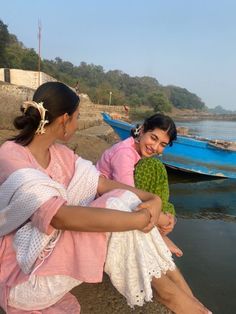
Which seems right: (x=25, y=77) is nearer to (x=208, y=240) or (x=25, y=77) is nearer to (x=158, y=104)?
(x=208, y=240)

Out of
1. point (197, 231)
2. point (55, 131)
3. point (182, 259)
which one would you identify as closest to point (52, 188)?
point (55, 131)

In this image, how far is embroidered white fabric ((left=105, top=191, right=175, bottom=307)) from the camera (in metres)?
1.50

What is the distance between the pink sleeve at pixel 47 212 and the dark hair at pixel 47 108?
0.39 meters

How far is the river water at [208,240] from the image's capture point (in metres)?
2.78

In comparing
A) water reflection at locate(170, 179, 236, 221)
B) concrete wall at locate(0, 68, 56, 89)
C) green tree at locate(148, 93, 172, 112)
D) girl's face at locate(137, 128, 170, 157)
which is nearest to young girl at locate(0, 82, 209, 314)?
girl's face at locate(137, 128, 170, 157)

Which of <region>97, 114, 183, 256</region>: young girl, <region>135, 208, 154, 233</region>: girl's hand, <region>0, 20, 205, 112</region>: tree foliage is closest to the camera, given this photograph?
<region>135, 208, 154, 233</region>: girl's hand

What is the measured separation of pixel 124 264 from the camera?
5.00 feet

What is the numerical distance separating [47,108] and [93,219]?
1.87 feet

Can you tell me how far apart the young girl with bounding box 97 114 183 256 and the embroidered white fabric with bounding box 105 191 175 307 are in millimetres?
453

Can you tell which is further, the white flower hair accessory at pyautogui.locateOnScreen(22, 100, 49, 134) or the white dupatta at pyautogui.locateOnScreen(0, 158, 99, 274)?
the white flower hair accessory at pyautogui.locateOnScreen(22, 100, 49, 134)

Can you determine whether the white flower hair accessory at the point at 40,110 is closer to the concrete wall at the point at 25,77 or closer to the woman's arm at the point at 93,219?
the woman's arm at the point at 93,219

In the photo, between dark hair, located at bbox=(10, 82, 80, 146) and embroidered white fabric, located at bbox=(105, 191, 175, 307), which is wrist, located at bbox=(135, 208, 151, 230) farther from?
dark hair, located at bbox=(10, 82, 80, 146)

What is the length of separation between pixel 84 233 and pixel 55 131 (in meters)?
0.53

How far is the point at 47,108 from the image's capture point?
158 centimetres
